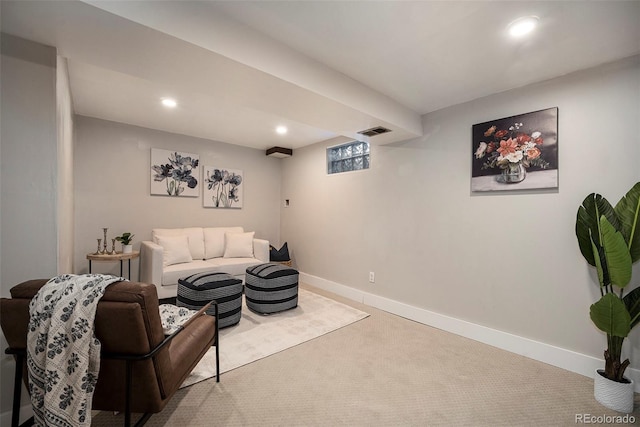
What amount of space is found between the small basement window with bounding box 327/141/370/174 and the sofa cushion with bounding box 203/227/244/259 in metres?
2.01

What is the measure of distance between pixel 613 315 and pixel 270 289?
281 centimetres

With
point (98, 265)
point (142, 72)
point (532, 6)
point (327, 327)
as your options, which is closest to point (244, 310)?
point (327, 327)

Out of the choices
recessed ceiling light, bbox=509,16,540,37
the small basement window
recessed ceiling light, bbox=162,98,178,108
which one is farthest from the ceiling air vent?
recessed ceiling light, bbox=162,98,178,108

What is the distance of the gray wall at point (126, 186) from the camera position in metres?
3.59

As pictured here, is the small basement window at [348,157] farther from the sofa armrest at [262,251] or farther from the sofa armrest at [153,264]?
the sofa armrest at [153,264]

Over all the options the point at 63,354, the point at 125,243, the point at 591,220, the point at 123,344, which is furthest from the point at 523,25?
the point at 125,243

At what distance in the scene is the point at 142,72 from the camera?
1946 mm

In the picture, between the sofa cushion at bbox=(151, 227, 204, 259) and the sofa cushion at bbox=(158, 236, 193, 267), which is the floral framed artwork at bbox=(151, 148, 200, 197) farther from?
the sofa cushion at bbox=(158, 236, 193, 267)

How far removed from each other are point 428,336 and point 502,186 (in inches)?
64.1

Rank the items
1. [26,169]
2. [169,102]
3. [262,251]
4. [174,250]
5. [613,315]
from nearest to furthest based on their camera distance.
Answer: [26,169], [613,315], [169,102], [174,250], [262,251]

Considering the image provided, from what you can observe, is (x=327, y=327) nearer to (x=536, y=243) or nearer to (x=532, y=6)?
(x=536, y=243)

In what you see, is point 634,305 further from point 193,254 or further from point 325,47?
point 193,254

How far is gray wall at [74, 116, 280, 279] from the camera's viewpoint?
3.59 m

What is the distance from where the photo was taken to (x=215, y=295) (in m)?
2.74
